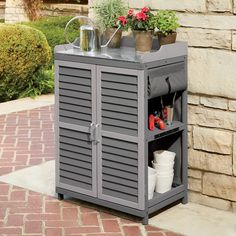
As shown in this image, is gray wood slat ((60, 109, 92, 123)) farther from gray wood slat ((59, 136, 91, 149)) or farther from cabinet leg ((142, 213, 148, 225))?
cabinet leg ((142, 213, 148, 225))

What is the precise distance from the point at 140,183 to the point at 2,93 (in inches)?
206

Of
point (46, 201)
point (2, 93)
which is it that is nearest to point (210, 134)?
point (46, 201)

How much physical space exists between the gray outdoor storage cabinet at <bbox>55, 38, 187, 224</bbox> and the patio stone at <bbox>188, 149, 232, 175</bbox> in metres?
0.07

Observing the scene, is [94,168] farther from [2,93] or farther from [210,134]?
[2,93]

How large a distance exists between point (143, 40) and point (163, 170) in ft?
3.30

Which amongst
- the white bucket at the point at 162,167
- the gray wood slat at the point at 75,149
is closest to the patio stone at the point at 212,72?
the white bucket at the point at 162,167

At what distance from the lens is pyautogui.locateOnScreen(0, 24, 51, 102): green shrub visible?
9.68m

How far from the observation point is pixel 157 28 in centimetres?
546

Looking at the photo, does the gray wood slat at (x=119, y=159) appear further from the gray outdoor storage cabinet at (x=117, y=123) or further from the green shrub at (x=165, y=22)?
the green shrub at (x=165, y=22)

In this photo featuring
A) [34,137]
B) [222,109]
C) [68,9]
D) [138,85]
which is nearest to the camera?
[138,85]

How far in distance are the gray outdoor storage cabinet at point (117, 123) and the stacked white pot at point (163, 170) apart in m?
0.09

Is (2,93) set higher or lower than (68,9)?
lower

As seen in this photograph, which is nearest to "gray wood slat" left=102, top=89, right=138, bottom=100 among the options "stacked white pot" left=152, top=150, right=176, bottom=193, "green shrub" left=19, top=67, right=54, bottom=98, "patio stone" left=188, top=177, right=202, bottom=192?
"stacked white pot" left=152, top=150, right=176, bottom=193

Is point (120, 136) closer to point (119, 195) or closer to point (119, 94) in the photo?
point (119, 94)
